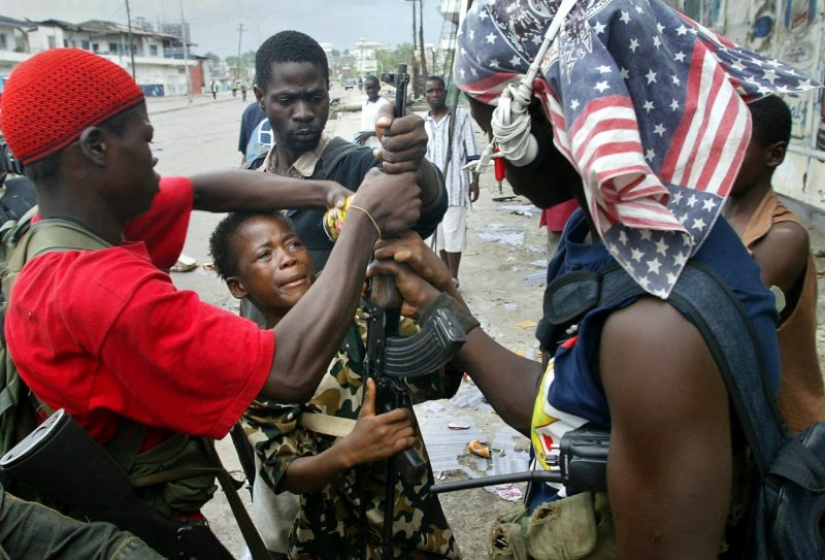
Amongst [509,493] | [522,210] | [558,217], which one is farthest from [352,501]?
[522,210]

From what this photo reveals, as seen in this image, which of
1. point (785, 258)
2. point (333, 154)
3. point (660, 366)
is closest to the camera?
point (660, 366)

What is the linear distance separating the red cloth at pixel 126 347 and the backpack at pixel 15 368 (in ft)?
Answer: 0.17

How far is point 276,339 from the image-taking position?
5.08ft

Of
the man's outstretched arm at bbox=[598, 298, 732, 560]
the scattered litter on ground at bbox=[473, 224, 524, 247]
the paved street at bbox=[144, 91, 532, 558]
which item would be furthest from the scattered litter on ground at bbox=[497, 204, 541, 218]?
→ the man's outstretched arm at bbox=[598, 298, 732, 560]

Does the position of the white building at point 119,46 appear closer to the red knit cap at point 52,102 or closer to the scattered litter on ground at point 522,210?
the scattered litter on ground at point 522,210

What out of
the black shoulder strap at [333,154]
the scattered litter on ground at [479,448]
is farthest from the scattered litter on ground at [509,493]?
the black shoulder strap at [333,154]

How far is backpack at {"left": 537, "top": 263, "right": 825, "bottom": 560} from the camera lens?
1.12m

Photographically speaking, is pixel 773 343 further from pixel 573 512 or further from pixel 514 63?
pixel 514 63

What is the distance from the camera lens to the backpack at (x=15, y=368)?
1.46m

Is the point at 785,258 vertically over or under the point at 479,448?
over

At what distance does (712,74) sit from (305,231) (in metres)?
1.79

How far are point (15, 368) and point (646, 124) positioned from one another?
4.74 feet

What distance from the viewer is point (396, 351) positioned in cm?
173

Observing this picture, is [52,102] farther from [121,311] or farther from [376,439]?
[376,439]
